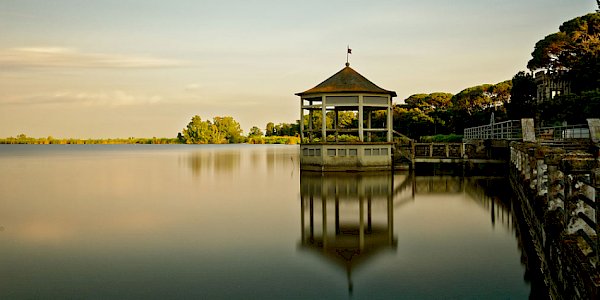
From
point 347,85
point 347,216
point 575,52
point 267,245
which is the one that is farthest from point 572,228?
point 575,52

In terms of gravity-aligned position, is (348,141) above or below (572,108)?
below

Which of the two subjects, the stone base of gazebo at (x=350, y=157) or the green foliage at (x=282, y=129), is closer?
the stone base of gazebo at (x=350, y=157)

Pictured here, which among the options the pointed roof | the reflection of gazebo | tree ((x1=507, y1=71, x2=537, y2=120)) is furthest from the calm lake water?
tree ((x1=507, y1=71, x2=537, y2=120))

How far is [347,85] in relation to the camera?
29.2 metres

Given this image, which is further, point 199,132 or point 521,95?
point 199,132

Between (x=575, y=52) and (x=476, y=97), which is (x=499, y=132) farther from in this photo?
(x=476, y=97)

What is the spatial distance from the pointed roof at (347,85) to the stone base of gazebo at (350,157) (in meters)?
2.97

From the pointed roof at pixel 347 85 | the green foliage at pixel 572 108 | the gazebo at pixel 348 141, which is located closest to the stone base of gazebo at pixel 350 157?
the gazebo at pixel 348 141

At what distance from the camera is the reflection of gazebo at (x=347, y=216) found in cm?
1133

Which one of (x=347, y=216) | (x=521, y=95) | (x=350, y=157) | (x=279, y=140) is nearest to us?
(x=347, y=216)

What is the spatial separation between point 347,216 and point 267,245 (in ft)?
16.1

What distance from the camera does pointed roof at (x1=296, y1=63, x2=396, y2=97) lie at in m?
28.7

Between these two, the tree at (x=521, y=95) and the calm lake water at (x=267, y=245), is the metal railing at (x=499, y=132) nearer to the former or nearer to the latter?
the tree at (x=521, y=95)

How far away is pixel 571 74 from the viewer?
39.3m
